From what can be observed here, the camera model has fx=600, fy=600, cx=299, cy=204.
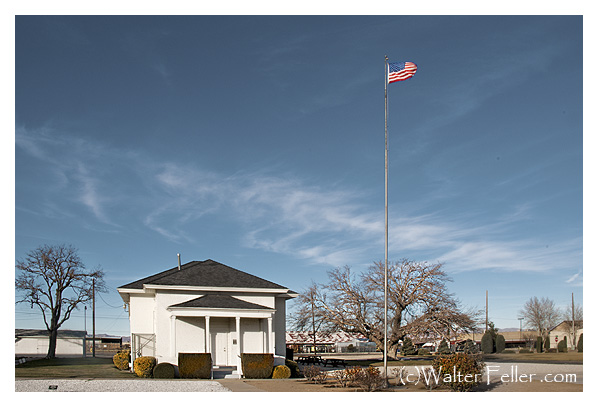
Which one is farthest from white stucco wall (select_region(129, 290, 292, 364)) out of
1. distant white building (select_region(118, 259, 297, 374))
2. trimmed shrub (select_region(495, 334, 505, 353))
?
trimmed shrub (select_region(495, 334, 505, 353))

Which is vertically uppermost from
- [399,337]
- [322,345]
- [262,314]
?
[262,314]

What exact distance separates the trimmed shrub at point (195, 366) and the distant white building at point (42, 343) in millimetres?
47817

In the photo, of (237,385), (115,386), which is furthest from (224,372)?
(115,386)

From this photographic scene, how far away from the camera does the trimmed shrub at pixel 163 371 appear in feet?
89.9

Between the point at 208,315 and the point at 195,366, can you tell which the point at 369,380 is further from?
the point at 208,315

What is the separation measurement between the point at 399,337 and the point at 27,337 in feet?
149

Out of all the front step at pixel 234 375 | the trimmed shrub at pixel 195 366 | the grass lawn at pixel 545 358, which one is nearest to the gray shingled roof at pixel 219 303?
the trimmed shrub at pixel 195 366

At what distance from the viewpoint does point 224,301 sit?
97.7 ft

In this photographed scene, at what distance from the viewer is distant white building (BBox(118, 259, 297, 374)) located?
2897 cm
